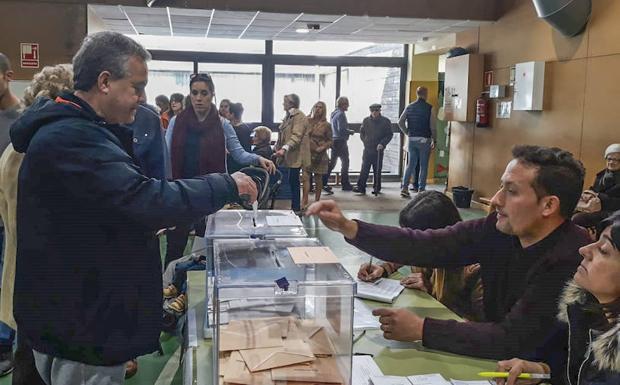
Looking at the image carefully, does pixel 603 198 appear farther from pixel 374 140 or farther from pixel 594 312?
pixel 374 140

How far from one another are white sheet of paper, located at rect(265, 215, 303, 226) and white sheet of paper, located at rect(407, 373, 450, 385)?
840 millimetres

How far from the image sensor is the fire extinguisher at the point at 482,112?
28.3 feet

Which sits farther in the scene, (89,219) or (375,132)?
(375,132)

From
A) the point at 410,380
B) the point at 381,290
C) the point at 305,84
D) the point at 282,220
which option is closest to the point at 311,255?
the point at 410,380

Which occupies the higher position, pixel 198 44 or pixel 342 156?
pixel 198 44

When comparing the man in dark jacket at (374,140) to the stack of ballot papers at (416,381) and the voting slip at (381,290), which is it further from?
the stack of ballot papers at (416,381)

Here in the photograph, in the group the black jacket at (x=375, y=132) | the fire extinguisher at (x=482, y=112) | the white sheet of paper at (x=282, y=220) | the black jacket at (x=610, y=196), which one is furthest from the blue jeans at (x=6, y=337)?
the black jacket at (x=375, y=132)

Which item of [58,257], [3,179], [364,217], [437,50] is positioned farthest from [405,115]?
[58,257]

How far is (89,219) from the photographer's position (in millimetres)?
1602

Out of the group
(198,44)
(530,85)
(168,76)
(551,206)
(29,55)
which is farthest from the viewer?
(168,76)

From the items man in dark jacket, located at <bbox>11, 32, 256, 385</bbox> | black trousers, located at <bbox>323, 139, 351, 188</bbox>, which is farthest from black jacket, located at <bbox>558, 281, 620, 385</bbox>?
black trousers, located at <bbox>323, 139, 351, 188</bbox>

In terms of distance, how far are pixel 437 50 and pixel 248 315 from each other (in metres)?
10.1

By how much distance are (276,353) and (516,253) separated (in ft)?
3.02

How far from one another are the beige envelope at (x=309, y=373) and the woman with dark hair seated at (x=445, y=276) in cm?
110
